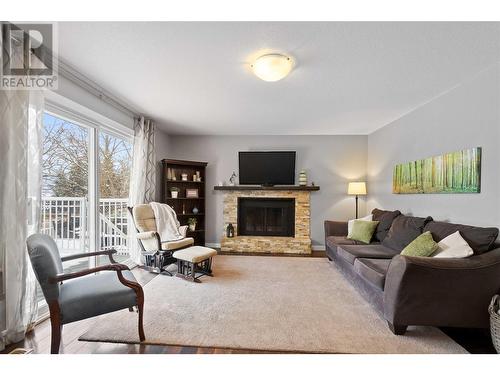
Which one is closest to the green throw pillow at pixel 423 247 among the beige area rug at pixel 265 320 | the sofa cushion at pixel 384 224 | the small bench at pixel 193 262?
the beige area rug at pixel 265 320

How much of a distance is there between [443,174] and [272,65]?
2448 mm

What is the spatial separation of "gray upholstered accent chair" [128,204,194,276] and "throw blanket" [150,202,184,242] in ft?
0.29

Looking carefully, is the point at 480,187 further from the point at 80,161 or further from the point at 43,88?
the point at 80,161

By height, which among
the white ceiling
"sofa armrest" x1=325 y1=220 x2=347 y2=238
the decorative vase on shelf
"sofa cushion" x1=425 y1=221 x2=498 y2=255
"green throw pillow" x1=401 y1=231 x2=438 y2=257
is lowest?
"sofa armrest" x1=325 y1=220 x2=347 y2=238

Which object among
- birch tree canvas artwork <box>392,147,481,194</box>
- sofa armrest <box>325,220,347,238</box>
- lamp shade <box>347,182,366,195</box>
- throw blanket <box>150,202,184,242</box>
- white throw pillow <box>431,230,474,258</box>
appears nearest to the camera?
white throw pillow <box>431,230,474,258</box>

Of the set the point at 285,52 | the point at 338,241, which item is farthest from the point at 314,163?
the point at 285,52

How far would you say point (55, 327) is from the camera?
60.7 inches

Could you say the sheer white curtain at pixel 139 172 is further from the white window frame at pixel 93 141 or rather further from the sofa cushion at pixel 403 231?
the sofa cushion at pixel 403 231

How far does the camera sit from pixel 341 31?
168 centimetres

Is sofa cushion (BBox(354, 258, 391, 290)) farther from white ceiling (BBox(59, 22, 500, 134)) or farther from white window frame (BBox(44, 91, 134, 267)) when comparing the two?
white window frame (BBox(44, 91, 134, 267))

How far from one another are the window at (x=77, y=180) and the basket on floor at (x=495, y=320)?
3813 mm

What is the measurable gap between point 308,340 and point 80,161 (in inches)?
126

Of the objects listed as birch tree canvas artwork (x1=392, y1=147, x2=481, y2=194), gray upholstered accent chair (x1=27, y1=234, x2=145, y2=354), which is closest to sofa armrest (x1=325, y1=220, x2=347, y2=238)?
birch tree canvas artwork (x1=392, y1=147, x2=481, y2=194)

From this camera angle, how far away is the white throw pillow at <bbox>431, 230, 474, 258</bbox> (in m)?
1.93
